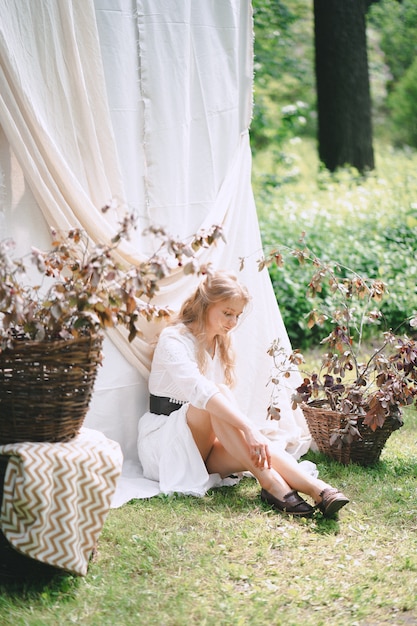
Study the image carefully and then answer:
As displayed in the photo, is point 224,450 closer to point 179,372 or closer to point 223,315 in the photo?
point 179,372

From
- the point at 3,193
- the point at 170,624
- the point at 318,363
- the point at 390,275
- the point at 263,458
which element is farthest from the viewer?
the point at 390,275

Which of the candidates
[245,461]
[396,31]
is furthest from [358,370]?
[396,31]

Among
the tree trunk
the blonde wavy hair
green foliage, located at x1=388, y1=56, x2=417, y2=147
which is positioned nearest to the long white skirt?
the blonde wavy hair

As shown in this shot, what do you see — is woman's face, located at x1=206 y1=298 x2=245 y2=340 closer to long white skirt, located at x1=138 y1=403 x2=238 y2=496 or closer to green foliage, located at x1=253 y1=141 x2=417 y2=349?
long white skirt, located at x1=138 y1=403 x2=238 y2=496

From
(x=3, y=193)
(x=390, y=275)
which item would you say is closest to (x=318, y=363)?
(x=390, y=275)

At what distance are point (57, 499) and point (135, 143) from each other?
6.19 feet

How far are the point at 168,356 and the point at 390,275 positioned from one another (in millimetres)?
3448

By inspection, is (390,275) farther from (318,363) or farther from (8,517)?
(8,517)

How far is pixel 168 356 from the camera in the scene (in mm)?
3582

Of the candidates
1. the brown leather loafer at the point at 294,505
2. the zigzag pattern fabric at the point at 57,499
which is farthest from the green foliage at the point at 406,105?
the zigzag pattern fabric at the point at 57,499

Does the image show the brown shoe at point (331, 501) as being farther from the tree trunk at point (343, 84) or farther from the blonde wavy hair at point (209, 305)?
the tree trunk at point (343, 84)

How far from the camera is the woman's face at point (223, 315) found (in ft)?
11.8

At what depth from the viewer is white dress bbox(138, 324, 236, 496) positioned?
3498 mm

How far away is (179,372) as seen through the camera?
3510mm
